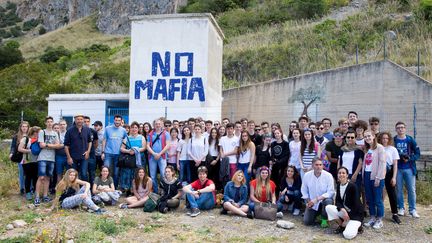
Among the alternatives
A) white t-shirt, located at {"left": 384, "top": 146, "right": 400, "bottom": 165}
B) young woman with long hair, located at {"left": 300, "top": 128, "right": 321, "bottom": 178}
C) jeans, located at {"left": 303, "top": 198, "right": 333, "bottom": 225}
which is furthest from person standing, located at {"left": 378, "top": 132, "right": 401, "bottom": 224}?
jeans, located at {"left": 303, "top": 198, "right": 333, "bottom": 225}

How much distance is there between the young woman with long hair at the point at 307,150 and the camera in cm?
775

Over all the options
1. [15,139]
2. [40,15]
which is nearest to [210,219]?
[15,139]

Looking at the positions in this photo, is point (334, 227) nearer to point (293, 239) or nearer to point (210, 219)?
point (293, 239)

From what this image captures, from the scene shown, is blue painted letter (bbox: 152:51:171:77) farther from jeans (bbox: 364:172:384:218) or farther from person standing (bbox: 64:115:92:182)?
jeans (bbox: 364:172:384:218)

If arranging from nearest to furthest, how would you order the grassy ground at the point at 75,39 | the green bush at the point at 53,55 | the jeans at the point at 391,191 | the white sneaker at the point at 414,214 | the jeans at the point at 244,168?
the jeans at the point at 391,191 → the white sneaker at the point at 414,214 → the jeans at the point at 244,168 → the green bush at the point at 53,55 → the grassy ground at the point at 75,39

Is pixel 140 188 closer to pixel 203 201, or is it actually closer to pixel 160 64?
pixel 203 201

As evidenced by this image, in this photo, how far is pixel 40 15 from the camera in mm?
85188

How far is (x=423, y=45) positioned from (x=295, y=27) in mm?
11703

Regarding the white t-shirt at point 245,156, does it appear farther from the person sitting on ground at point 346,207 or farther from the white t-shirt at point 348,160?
the person sitting on ground at point 346,207

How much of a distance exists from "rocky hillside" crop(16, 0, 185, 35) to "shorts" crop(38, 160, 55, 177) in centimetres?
4766

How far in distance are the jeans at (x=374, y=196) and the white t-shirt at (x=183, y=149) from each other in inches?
135

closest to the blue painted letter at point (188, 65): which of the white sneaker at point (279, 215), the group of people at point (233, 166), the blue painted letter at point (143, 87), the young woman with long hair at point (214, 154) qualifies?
the blue painted letter at point (143, 87)

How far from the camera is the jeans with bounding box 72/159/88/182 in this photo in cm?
866

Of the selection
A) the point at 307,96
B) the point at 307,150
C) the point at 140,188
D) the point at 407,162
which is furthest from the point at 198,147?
the point at 307,96
